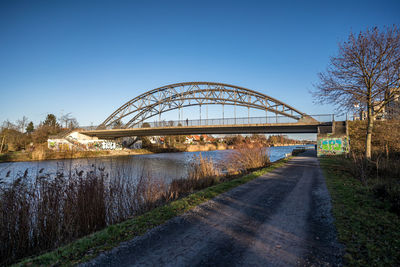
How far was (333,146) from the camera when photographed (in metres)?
28.9

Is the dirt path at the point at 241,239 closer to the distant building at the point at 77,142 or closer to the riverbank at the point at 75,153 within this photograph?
the riverbank at the point at 75,153

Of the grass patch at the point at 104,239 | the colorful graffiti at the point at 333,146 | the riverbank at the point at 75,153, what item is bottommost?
the riverbank at the point at 75,153

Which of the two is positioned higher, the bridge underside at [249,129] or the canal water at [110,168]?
the bridge underside at [249,129]

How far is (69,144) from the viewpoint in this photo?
50.6 m

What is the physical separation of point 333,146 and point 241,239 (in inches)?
1177

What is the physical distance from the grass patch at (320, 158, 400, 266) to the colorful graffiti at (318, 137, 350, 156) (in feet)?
77.6

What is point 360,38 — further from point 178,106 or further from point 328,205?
point 178,106

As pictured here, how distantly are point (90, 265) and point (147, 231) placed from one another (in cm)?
156

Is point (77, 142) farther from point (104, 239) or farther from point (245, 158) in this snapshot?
point (104, 239)

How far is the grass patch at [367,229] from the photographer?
A: 12.4 ft

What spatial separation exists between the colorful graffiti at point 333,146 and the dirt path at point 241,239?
2521 cm

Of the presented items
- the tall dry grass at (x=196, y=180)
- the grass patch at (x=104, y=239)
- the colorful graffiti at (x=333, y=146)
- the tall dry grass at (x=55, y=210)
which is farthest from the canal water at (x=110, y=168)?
the colorful graffiti at (x=333, y=146)

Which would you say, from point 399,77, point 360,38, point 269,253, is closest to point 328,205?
point 269,253

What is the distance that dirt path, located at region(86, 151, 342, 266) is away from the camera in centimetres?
381
